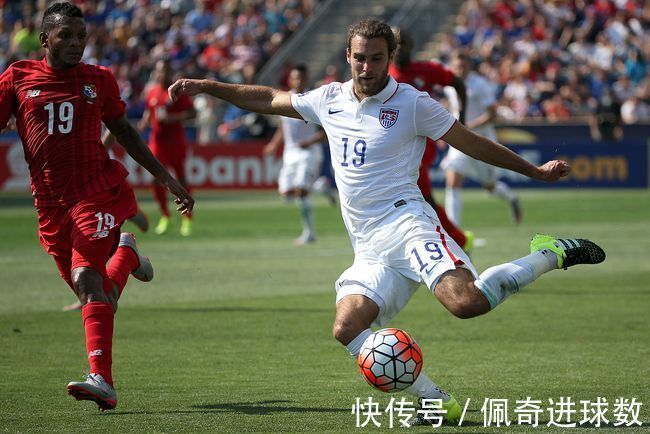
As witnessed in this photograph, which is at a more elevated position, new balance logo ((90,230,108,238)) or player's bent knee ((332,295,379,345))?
new balance logo ((90,230,108,238))

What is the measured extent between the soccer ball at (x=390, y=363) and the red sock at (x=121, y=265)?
2053 mm

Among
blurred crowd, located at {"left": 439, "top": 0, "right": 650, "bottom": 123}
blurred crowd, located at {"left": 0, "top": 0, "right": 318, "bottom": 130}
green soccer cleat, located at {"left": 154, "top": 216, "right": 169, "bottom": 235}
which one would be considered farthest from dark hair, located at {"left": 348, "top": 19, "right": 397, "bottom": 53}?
blurred crowd, located at {"left": 0, "top": 0, "right": 318, "bottom": 130}

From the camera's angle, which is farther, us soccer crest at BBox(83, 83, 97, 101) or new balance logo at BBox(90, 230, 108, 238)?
us soccer crest at BBox(83, 83, 97, 101)

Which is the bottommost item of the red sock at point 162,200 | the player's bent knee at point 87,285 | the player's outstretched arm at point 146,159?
the red sock at point 162,200

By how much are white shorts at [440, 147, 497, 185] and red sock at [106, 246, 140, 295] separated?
8580 mm

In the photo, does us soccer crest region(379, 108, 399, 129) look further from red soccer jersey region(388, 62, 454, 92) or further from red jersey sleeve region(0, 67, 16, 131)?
red soccer jersey region(388, 62, 454, 92)

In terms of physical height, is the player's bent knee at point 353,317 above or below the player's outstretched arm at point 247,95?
below

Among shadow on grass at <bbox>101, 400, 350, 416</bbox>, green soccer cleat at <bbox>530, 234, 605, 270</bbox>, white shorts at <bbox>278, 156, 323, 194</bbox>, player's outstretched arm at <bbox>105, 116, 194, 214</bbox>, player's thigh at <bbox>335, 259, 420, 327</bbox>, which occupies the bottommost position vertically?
white shorts at <bbox>278, 156, 323, 194</bbox>

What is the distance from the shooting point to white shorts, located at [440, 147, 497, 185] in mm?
16978

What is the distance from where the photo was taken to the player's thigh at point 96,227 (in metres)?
7.55

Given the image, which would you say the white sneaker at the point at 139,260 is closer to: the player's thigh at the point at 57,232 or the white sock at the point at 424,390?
the player's thigh at the point at 57,232

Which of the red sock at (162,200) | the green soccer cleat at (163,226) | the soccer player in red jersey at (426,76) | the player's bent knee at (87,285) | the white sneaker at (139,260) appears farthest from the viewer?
the red sock at (162,200)

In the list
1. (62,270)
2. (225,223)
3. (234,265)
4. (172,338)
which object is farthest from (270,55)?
(62,270)

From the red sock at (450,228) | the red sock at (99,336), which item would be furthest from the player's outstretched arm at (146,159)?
the red sock at (450,228)
